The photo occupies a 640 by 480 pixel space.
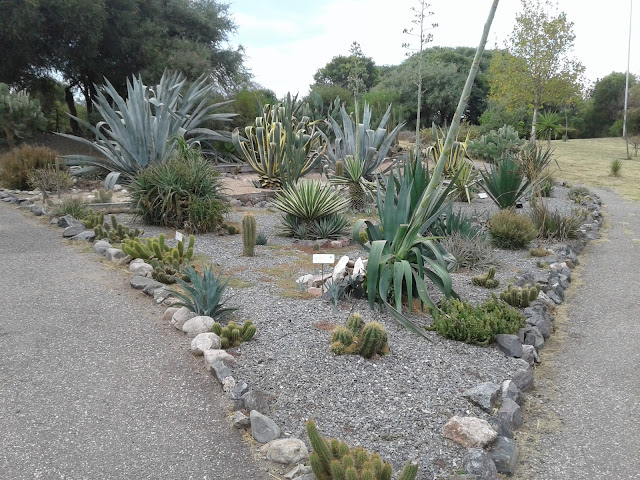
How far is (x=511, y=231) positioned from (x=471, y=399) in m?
4.74

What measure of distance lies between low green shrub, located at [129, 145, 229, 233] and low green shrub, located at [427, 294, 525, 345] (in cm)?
434

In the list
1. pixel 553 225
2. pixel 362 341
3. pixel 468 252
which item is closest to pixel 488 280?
pixel 468 252

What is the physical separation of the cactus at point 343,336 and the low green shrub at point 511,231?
449cm

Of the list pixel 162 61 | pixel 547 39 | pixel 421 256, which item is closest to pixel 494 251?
pixel 421 256

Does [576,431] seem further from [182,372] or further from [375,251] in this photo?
[182,372]

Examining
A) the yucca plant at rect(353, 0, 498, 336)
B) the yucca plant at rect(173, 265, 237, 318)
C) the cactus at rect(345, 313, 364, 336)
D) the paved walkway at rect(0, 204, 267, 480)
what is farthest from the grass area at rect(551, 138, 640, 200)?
the paved walkway at rect(0, 204, 267, 480)

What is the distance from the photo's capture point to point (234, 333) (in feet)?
15.0

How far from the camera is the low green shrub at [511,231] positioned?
8273 mm

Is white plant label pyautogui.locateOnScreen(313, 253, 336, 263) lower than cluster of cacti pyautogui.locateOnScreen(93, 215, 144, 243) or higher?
higher

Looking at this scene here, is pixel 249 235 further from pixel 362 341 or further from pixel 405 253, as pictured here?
pixel 362 341

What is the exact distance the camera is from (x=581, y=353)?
16.5 feet

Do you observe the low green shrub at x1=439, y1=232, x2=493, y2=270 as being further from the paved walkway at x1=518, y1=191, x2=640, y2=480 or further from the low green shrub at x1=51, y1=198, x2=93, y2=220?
the low green shrub at x1=51, y1=198, x2=93, y2=220

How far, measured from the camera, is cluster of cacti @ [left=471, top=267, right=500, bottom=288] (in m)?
6.44

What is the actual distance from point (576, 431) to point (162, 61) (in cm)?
1729
